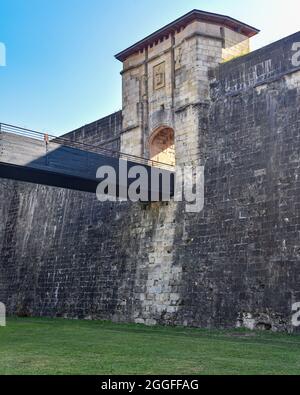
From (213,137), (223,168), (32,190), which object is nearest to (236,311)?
(223,168)

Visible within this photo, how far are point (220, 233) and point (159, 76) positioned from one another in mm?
5052

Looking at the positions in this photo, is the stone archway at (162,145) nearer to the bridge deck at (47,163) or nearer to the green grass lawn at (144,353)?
the bridge deck at (47,163)

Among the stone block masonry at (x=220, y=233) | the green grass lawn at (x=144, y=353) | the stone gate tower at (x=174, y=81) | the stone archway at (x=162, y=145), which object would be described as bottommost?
the green grass lawn at (x=144, y=353)

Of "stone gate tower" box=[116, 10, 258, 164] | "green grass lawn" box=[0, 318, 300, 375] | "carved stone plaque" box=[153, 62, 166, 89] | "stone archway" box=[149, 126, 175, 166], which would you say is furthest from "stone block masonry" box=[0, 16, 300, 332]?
"green grass lawn" box=[0, 318, 300, 375]

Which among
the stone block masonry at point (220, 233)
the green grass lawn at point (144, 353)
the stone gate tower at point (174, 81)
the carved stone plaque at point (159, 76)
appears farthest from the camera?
the carved stone plaque at point (159, 76)

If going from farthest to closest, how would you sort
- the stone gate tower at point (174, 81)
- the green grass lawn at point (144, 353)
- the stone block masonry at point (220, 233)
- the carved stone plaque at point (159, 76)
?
the carved stone plaque at point (159, 76)
the stone gate tower at point (174, 81)
the stone block masonry at point (220, 233)
the green grass lawn at point (144, 353)

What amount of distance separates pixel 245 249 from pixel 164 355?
4951mm

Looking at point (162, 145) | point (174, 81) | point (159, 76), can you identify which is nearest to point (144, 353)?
point (162, 145)

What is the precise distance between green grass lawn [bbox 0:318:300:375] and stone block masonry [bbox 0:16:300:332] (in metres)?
1.19

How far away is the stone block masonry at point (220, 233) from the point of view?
1096 centimetres

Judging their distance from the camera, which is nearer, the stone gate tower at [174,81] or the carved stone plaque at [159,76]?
the stone gate tower at [174,81]

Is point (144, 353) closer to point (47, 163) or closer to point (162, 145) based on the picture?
point (47, 163)

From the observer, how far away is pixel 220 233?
12078 mm

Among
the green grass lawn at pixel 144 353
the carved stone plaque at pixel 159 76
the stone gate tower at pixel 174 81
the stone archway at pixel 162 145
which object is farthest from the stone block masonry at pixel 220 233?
the green grass lawn at pixel 144 353
